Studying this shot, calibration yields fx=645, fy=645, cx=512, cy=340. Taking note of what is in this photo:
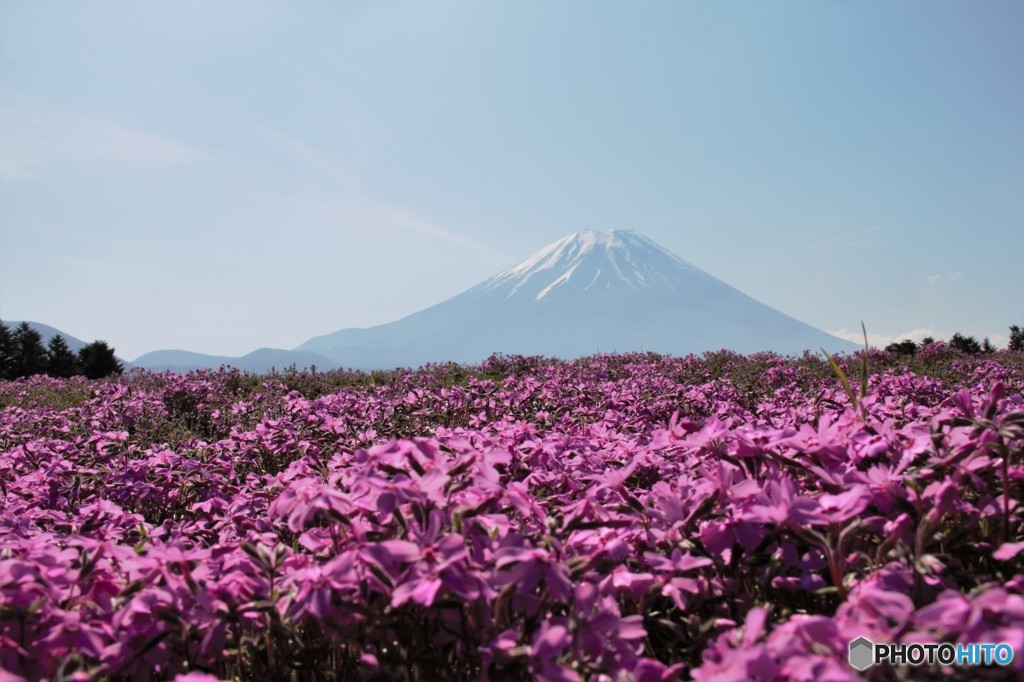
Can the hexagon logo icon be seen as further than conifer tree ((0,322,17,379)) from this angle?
No

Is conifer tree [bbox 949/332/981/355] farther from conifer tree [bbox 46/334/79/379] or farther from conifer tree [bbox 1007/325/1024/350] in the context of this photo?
conifer tree [bbox 46/334/79/379]

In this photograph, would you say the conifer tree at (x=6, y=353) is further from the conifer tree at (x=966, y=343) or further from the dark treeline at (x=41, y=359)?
the conifer tree at (x=966, y=343)

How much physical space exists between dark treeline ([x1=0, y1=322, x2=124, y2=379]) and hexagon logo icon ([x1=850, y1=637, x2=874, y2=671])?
37199 mm

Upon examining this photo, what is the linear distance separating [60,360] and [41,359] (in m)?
1.44

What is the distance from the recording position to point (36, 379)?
749 inches

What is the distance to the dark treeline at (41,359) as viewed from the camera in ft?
111

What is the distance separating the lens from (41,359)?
35.4 meters

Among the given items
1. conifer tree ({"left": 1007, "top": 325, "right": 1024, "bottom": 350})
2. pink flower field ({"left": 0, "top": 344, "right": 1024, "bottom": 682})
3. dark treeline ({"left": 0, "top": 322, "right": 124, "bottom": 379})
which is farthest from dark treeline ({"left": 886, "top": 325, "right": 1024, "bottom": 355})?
dark treeline ({"left": 0, "top": 322, "right": 124, "bottom": 379})

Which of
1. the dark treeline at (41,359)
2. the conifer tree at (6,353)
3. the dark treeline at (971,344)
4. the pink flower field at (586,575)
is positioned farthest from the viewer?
the dark treeline at (41,359)

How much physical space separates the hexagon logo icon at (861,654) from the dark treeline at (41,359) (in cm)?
3720

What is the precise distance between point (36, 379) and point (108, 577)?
21032 mm

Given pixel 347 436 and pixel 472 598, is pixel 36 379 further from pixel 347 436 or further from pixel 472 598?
pixel 472 598

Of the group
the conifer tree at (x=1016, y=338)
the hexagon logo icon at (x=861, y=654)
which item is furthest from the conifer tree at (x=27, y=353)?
the conifer tree at (x=1016, y=338)

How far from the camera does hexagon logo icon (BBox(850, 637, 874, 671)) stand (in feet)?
4.94
